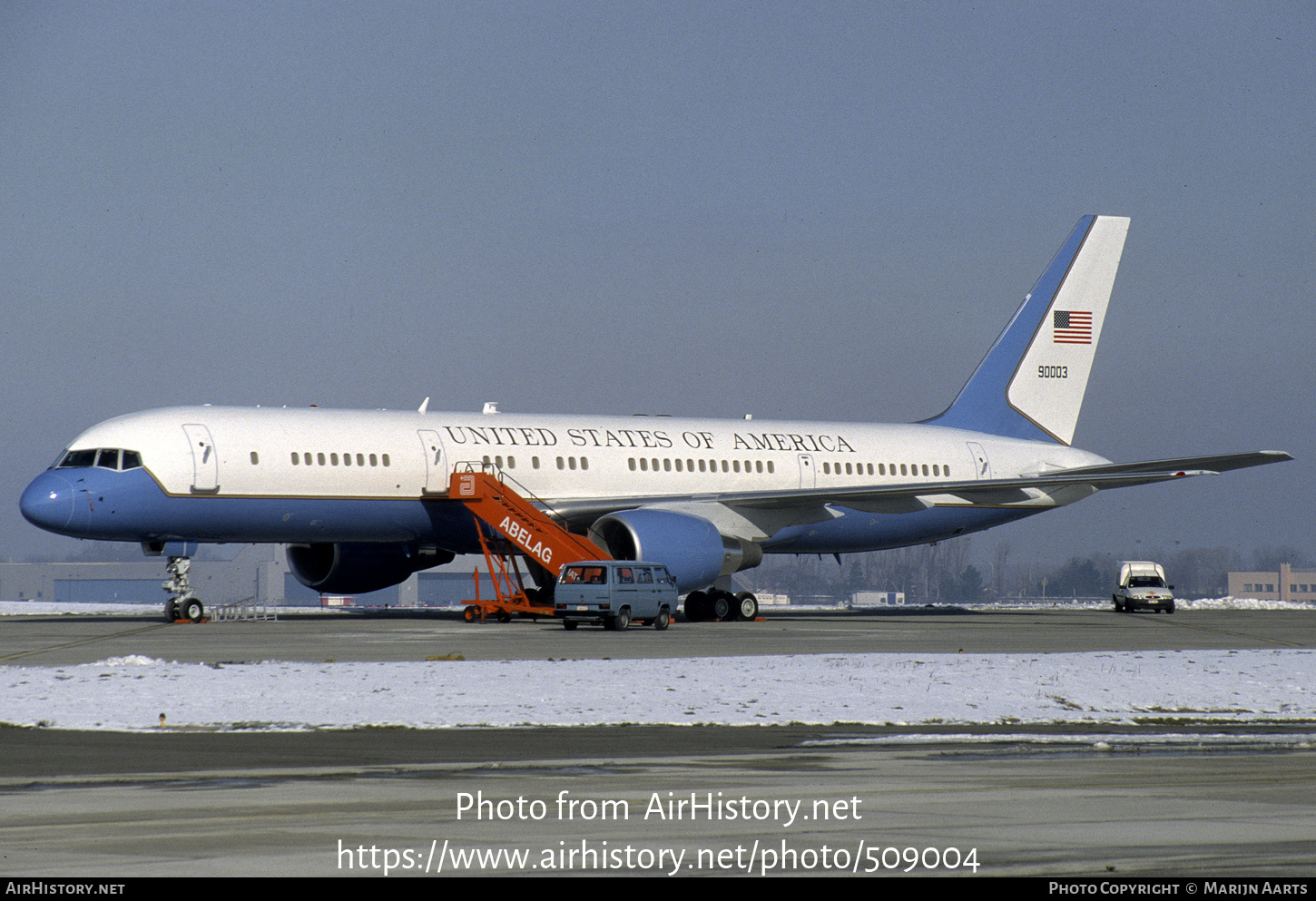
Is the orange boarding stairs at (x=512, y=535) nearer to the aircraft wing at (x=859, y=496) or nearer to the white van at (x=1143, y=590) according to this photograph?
the aircraft wing at (x=859, y=496)

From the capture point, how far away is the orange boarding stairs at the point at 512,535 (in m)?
36.8

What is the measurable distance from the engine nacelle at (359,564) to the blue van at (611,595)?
353 inches

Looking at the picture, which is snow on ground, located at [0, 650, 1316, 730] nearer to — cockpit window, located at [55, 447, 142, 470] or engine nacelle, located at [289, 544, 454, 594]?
cockpit window, located at [55, 447, 142, 470]

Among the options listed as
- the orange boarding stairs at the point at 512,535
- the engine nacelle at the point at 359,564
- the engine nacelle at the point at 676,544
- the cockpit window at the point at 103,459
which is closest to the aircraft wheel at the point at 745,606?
the engine nacelle at the point at 676,544

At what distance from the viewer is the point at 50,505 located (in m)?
34.5

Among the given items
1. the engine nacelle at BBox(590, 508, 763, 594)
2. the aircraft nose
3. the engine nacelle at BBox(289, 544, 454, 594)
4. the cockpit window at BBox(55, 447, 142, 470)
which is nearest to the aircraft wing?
the engine nacelle at BBox(590, 508, 763, 594)

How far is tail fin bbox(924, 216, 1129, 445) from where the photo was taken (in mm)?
51188

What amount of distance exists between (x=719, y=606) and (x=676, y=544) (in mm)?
3753

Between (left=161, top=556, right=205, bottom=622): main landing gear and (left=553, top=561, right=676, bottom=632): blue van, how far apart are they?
29.5ft

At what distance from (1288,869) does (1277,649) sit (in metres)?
19.3

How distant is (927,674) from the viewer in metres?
20.2

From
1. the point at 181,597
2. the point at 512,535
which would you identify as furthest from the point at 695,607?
the point at 181,597

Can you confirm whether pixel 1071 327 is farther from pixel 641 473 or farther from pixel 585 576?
pixel 585 576

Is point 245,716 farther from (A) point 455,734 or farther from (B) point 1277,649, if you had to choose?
(B) point 1277,649
